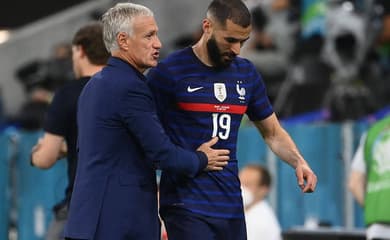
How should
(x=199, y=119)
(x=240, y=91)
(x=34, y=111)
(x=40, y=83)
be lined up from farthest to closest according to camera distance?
(x=40, y=83)
(x=34, y=111)
(x=240, y=91)
(x=199, y=119)

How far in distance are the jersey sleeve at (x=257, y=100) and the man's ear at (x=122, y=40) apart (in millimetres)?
630

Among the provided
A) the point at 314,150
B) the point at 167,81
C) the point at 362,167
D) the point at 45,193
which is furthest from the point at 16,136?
the point at 167,81

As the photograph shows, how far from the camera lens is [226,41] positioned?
541 centimetres

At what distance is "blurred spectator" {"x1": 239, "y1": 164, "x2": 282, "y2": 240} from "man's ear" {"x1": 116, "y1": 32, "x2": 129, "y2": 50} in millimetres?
3452

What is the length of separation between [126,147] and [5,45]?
33.3 ft

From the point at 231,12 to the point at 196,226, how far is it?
931mm

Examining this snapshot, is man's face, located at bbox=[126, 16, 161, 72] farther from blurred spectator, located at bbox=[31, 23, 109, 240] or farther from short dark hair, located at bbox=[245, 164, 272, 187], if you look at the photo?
short dark hair, located at bbox=[245, 164, 272, 187]

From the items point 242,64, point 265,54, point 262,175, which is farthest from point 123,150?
point 265,54

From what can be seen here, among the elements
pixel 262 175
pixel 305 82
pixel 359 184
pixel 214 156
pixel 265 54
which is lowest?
pixel 262 175

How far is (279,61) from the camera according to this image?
42.1ft

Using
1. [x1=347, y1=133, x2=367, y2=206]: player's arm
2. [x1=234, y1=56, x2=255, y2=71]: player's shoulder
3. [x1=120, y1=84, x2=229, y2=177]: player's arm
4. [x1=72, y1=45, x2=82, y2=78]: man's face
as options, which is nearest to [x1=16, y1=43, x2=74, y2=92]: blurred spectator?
[x1=347, y1=133, x2=367, y2=206]: player's arm

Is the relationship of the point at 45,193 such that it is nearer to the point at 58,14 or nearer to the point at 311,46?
the point at 311,46

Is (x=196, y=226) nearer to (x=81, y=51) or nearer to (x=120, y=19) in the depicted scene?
(x=120, y=19)

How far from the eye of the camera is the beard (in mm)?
5441
